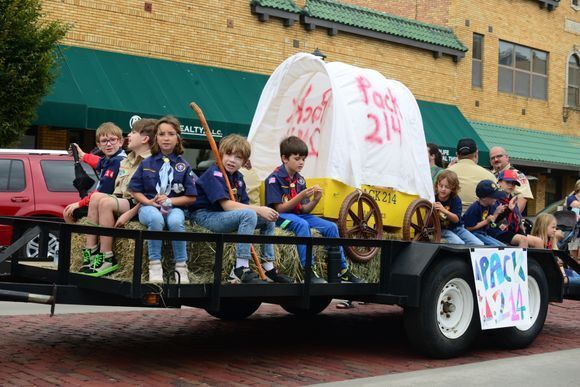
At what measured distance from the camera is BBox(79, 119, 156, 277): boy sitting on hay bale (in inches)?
242

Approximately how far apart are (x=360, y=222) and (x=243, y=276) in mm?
1707

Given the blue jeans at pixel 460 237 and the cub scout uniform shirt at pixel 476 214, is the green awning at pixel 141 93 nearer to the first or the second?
the cub scout uniform shirt at pixel 476 214

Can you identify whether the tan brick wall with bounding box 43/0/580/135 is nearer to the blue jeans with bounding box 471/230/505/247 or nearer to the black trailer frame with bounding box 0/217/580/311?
the blue jeans with bounding box 471/230/505/247

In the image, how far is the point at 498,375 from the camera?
266 inches

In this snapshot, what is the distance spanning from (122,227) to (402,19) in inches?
A: 783

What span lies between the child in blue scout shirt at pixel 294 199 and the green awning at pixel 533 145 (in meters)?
19.4

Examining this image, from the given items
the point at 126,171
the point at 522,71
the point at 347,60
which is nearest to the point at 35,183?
the point at 126,171

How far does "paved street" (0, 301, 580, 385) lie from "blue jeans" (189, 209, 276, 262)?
0.97 metres

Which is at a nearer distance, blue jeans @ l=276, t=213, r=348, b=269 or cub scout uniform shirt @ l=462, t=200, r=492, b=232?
blue jeans @ l=276, t=213, r=348, b=269

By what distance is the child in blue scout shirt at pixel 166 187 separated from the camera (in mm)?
6180

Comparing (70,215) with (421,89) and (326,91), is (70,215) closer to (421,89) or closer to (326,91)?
(326,91)

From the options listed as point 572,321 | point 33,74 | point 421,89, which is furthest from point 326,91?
point 421,89

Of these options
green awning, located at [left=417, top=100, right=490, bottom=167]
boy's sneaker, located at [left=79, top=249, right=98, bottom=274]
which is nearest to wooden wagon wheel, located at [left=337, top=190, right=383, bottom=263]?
boy's sneaker, located at [left=79, top=249, right=98, bottom=274]

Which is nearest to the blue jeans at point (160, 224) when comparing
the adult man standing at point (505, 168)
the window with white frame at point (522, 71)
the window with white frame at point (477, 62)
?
the adult man standing at point (505, 168)
